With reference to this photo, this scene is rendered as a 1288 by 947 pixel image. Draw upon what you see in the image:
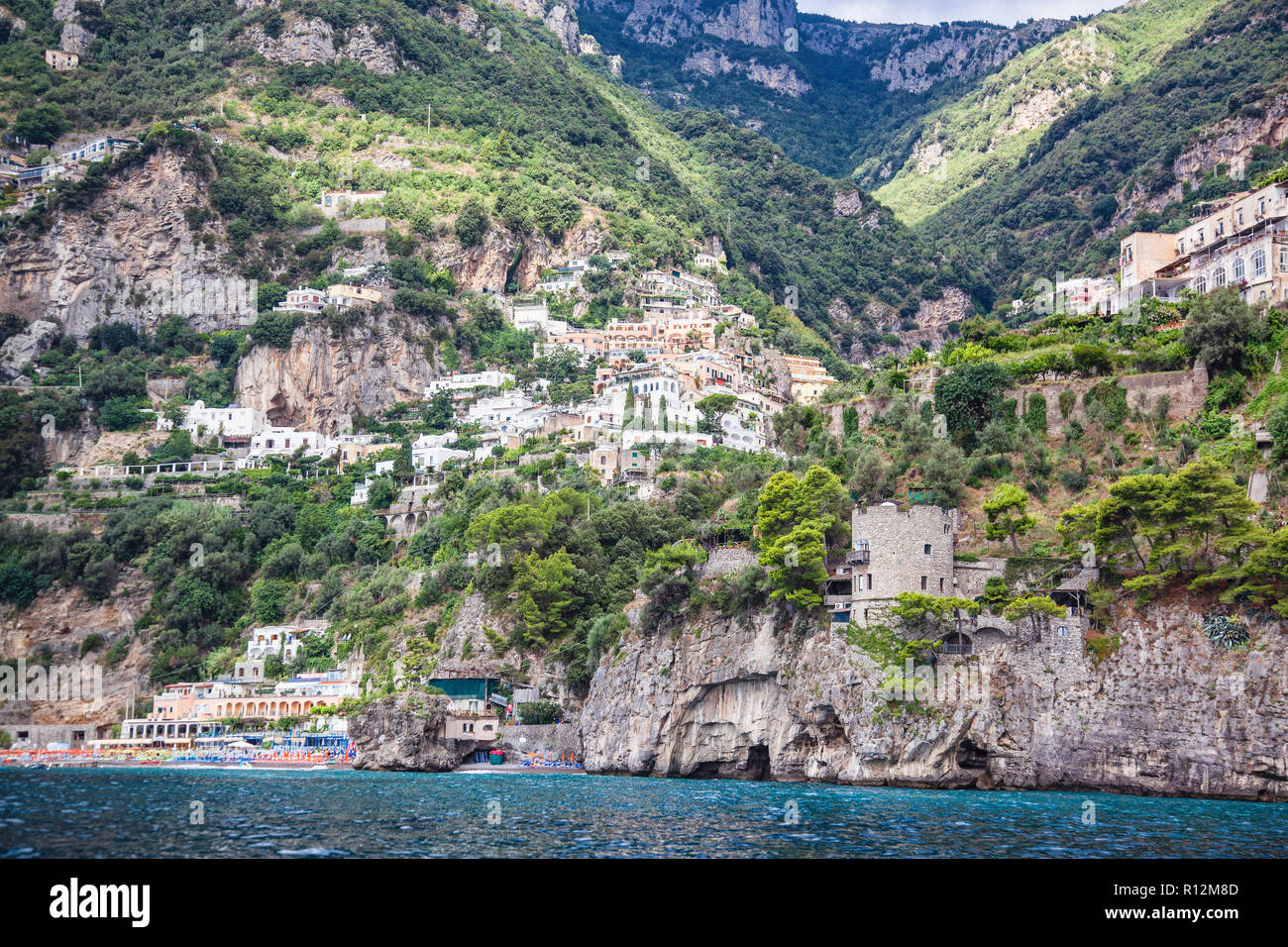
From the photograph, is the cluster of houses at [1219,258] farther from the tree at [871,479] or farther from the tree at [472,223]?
the tree at [472,223]

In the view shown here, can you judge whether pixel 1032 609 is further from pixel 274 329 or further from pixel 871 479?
pixel 274 329

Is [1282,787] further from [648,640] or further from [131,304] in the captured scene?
[131,304]

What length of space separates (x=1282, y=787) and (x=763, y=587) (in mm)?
20881

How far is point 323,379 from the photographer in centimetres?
10606

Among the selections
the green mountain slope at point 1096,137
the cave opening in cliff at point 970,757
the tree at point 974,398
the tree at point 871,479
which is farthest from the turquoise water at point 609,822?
the green mountain slope at point 1096,137

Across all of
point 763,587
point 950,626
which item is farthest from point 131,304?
point 950,626

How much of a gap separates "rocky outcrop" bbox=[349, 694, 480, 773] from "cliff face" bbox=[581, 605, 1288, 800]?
11283mm

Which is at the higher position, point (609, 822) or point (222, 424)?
point (222, 424)

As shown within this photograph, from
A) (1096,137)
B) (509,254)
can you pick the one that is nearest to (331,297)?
(509,254)

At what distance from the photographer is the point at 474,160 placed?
135m

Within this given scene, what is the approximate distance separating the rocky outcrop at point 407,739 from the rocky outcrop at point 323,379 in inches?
A: 1937

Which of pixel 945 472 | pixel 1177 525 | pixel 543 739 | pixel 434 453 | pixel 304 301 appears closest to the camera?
pixel 1177 525

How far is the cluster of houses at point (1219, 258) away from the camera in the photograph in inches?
2222

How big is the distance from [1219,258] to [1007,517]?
24308mm
